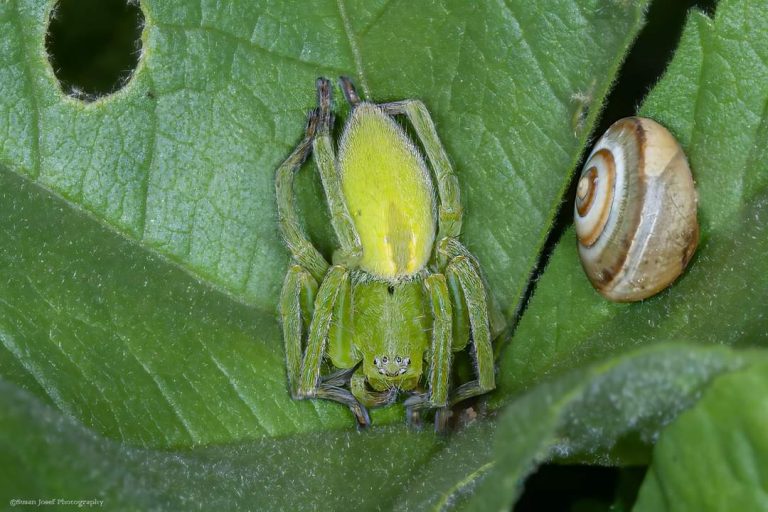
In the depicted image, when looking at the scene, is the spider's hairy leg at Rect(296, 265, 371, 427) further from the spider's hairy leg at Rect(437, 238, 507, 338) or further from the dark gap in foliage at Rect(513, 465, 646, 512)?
the dark gap in foliage at Rect(513, 465, 646, 512)

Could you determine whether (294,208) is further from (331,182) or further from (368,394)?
(368,394)

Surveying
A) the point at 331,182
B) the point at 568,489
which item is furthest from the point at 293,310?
the point at 568,489

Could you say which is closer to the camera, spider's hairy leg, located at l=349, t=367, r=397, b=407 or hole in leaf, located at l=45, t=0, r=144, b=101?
spider's hairy leg, located at l=349, t=367, r=397, b=407

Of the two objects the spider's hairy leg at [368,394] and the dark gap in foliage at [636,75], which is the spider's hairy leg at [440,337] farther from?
the dark gap in foliage at [636,75]

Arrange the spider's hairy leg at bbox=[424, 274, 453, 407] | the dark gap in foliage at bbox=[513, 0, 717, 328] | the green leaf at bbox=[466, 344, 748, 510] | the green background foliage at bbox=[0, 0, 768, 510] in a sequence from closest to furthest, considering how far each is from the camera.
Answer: the green leaf at bbox=[466, 344, 748, 510], the green background foliage at bbox=[0, 0, 768, 510], the spider's hairy leg at bbox=[424, 274, 453, 407], the dark gap in foliage at bbox=[513, 0, 717, 328]

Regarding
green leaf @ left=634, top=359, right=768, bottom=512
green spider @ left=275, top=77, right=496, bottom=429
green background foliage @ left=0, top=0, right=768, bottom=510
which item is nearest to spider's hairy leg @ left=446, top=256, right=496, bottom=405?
green spider @ left=275, top=77, right=496, bottom=429

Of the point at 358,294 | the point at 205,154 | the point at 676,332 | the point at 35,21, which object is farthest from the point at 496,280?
the point at 35,21
